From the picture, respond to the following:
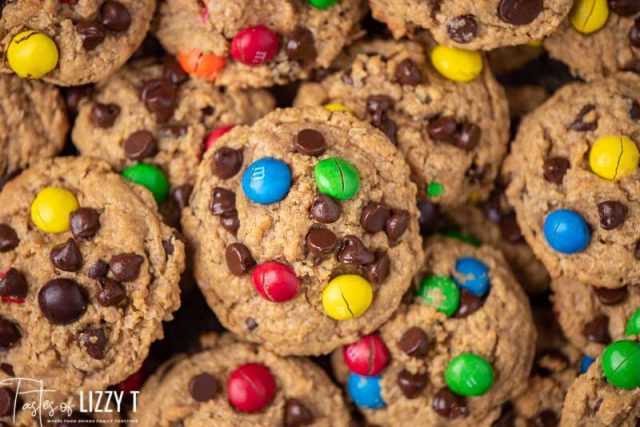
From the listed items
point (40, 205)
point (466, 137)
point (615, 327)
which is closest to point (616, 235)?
point (615, 327)

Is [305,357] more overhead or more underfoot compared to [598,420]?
more underfoot

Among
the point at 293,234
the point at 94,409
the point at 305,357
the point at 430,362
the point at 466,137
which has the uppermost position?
the point at 466,137

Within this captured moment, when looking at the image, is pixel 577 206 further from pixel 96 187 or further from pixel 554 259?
pixel 96 187

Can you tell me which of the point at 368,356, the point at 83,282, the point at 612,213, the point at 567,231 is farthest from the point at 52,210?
the point at 612,213

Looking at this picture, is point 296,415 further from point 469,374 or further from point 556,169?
point 556,169

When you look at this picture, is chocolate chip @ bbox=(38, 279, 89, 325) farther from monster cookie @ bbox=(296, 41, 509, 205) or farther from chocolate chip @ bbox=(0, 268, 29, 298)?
monster cookie @ bbox=(296, 41, 509, 205)
